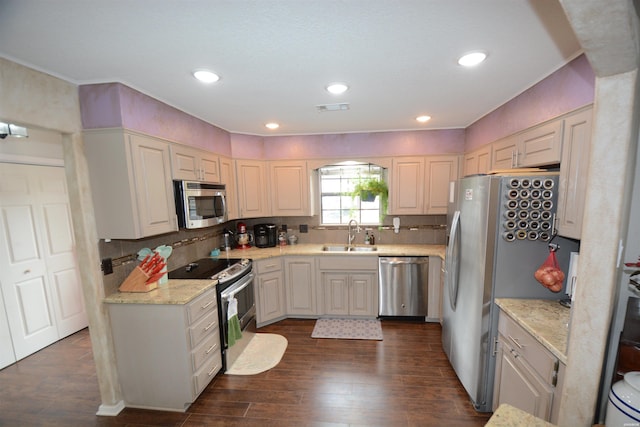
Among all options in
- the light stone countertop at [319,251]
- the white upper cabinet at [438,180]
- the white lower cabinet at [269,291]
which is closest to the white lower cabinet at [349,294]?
the light stone countertop at [319,251]

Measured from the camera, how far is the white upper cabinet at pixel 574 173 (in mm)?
1458

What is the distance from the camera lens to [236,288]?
2594mm

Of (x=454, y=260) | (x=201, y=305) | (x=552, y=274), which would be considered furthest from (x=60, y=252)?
(x=552, y=274)

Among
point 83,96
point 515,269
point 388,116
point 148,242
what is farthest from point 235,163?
point 515,269

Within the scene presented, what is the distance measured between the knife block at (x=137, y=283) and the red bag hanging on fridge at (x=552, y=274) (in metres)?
2.82

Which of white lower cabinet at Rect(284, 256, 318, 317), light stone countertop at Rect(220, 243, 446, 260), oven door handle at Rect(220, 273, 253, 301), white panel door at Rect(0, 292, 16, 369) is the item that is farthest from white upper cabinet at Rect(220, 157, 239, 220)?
white panel door at Rect(0, 292, 16, 369)

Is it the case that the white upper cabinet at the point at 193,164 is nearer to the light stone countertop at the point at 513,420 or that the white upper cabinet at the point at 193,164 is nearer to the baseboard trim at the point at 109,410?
the baseboard trim at the point at 109,410

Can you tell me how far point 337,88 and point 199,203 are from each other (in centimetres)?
171

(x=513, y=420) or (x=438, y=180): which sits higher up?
(x=438, y=180)

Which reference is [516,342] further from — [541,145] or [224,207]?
[224,207]

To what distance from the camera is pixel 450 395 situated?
2.09 meters

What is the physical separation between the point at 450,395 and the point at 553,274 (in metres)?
1.30

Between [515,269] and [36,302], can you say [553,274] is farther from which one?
[36,302]

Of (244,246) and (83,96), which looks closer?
(83,96)
